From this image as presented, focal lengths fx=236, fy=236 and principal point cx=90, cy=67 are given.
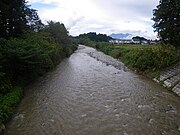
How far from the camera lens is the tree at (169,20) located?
30562 millimetres

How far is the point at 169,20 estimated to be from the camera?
3125 cm

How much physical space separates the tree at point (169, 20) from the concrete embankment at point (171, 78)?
7056 millimetres

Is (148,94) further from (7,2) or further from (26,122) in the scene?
(7,2)

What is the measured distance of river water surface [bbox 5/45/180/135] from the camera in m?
11.3

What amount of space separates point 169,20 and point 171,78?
40.6ft

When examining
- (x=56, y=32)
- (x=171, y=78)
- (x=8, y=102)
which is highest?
(x=56, y=32)

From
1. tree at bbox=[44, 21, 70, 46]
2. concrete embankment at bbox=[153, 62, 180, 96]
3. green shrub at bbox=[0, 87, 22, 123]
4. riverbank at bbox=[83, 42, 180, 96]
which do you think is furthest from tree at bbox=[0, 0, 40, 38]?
tree at bbox=[44, 21, 70, 46]

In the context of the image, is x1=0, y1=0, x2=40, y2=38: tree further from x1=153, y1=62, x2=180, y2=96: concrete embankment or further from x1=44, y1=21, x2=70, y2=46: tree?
x1=44, y1=21, x2=70, y2=46: tree

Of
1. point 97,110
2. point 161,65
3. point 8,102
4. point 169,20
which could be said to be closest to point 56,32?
point 169,20

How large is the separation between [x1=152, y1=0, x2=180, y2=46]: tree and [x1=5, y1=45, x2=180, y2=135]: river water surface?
1237 centimetres

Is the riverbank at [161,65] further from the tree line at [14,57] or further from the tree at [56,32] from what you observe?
the tree at [56,32]

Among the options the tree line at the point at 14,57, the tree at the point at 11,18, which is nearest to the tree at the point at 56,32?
the tree line at the point at 14,57

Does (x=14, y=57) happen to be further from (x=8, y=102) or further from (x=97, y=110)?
(x=97, y=110)

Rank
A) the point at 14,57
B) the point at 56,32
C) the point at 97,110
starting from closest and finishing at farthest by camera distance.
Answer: the point at 97,110 < the point at 14,57 < the point at 56,32
